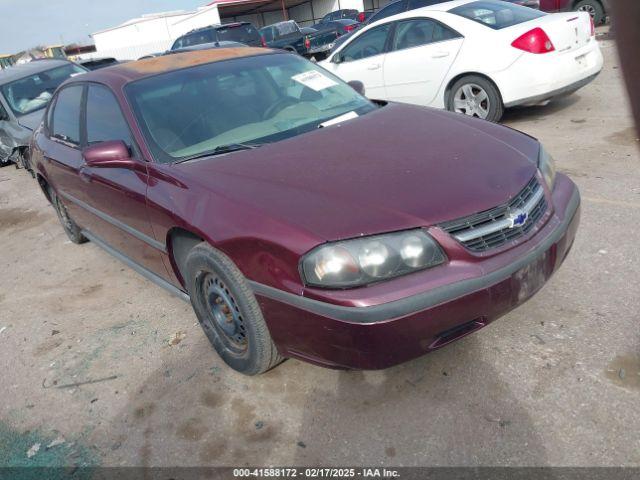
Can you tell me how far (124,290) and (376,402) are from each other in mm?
2431

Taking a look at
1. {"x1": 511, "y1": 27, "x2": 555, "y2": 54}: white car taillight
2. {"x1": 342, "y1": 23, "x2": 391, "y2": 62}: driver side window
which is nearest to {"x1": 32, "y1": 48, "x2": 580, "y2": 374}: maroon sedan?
{"x1": 511, "y1": 27, "x2": 555, "y2": 54}: white car taillight

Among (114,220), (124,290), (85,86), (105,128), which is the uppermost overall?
(85,86)

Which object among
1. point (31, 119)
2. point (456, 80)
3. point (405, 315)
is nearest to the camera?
point (405, 315)

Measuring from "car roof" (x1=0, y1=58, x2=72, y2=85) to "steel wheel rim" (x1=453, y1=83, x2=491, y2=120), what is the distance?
6720 millimetres

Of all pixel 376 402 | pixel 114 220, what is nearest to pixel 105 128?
pixel 114 220

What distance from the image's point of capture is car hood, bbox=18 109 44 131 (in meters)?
7.73

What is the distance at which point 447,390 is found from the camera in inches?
95.8

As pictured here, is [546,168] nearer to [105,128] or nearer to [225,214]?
[225,214]

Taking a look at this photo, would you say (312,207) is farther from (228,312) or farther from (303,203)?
(228,312)

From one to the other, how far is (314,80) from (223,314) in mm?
1817

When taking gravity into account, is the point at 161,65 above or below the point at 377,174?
above

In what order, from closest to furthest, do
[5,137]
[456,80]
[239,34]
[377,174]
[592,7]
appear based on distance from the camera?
[377,174] < [456,80] < [5,137] < [592,7] < [239,34]

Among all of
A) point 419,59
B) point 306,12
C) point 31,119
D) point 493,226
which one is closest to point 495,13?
point 419,59

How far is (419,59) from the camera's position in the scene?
6.41m
